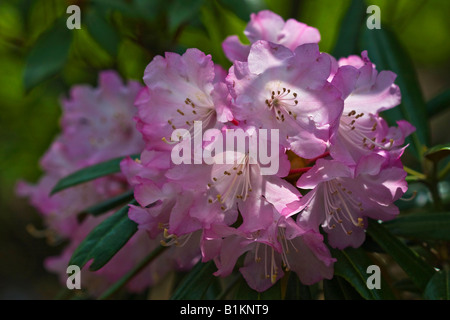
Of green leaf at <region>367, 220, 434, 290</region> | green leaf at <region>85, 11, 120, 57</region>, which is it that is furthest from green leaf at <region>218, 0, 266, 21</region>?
green leaf at <region>367, 220, 434, 290</region>

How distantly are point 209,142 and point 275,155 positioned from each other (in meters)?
0.11

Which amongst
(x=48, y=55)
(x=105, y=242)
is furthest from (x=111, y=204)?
(x=48, y=55)

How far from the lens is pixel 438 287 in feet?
3.16

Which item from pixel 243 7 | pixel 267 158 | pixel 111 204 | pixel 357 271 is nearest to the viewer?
pixel 267 158

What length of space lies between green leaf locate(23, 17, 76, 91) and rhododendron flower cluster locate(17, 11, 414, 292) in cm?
59

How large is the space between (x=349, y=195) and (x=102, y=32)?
953 mm

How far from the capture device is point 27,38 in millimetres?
1896

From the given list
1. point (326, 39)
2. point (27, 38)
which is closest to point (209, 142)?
point (27, 38)

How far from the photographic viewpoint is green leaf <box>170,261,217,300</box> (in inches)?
42.3

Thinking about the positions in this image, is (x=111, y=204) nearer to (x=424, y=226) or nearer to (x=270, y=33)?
(x=270, y=33)
